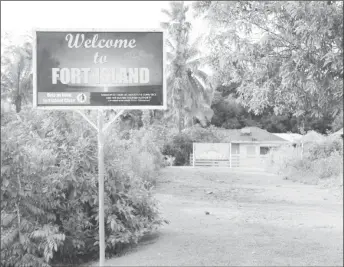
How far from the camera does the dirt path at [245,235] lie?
5.90 meters

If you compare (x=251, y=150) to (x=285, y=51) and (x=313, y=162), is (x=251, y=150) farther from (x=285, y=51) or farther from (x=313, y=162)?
(x=285, y=51)

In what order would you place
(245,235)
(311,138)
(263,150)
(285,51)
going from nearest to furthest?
1. (285,51)
2. (245,235)
3. (311,138)
4. (263,150)

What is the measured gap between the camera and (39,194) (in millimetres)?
5934

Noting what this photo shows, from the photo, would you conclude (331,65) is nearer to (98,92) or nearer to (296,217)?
(98,92)

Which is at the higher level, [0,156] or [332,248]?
[0,156]

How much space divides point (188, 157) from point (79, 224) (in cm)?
2862

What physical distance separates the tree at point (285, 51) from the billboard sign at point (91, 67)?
87 centimetres

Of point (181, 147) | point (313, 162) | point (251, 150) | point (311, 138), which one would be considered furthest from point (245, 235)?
point (251, 150)

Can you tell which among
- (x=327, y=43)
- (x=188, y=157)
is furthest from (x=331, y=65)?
(x=188, y=157)

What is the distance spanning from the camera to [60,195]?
247 inches

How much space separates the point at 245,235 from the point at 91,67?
137 inches

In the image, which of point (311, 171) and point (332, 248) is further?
point (311, 171)

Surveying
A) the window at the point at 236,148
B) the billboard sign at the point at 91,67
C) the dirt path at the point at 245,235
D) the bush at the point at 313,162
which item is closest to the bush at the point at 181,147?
the window at the point at 236,148

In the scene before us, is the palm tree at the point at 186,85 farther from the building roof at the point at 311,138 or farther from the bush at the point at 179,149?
the building roof at the point at 311,138
